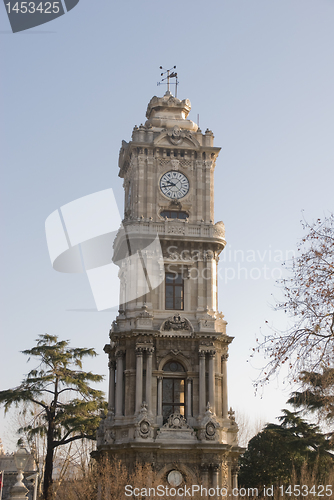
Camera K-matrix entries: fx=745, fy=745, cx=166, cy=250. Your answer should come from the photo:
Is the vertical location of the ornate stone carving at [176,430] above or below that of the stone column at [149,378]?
below

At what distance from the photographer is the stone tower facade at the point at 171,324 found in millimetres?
43469

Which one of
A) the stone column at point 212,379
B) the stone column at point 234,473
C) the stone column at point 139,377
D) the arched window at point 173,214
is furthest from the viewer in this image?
the arched window at point 173,214

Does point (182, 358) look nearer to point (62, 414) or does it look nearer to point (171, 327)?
point (171, 327)

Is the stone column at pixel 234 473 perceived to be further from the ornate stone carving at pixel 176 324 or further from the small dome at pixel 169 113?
the small dome at pixel 169 113

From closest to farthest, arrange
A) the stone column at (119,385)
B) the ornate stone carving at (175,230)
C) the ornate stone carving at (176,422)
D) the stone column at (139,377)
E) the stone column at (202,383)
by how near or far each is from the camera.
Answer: the ornate stone carving at (176,422)
the stone column at (139,377)
the stone column at (202,383)
the stone column at (119,385)
the ornate stone carving at (175,230)

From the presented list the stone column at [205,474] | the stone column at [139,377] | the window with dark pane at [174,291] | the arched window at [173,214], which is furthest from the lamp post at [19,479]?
the arched window at [173,214]

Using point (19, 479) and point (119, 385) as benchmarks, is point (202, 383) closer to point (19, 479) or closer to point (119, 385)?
point (119, 385)

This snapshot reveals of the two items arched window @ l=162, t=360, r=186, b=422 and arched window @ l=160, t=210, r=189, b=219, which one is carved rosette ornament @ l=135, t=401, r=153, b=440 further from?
arched window @ l=160, t=210, r=189, b=219

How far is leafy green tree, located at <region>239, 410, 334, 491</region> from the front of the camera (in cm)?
4609

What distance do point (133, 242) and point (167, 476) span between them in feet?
48.0

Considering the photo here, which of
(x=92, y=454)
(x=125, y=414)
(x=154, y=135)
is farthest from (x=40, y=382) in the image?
(x=154, y=135)

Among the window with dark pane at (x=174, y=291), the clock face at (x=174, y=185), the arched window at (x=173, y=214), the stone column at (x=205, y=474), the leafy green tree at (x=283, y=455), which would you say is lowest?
the stone column at (x=205, y=474)

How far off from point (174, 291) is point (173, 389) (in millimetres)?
6257
